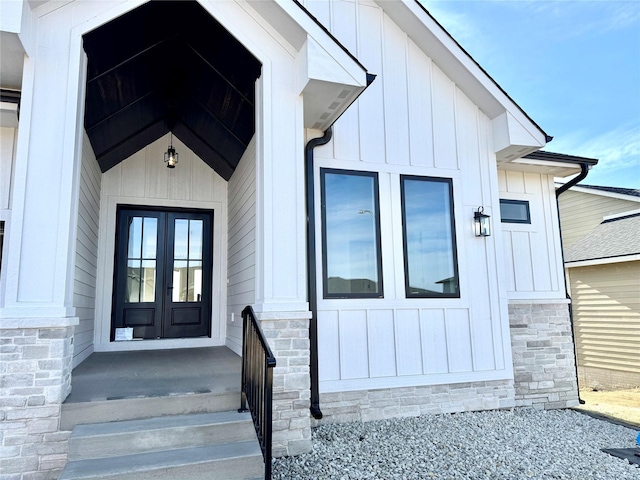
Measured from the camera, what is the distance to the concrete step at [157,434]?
2863mm

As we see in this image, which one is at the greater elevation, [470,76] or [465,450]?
[470,76]

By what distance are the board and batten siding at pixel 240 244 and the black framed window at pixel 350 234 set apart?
0.86m

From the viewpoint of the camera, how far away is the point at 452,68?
18.5ft

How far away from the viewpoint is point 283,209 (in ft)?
12.5

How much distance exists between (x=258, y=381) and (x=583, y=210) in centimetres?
1147

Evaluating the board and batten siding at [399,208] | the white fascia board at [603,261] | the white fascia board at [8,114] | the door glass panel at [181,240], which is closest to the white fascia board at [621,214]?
the white fascia board at [603,261]

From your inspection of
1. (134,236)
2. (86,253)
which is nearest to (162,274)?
(134,236)

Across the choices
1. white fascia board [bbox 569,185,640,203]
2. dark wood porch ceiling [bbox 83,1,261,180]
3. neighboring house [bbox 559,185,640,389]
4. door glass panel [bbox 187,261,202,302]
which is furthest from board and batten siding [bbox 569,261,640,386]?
door glass panel [bbox 187,261,202,302]

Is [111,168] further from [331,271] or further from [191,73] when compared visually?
[331,271]

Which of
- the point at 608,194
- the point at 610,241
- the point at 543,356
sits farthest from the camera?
the point at 608,194

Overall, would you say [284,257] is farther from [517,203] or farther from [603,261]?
[603,261]

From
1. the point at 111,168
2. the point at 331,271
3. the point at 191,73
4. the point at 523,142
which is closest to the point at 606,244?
the point at 523,142

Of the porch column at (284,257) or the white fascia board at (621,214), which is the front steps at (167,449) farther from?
the white fascia board at (621,214)

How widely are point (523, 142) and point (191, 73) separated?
14.3 feet
